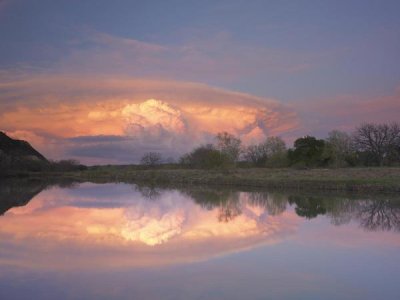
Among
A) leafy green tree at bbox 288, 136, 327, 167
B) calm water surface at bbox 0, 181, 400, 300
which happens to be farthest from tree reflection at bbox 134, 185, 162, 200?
leafy green tree at bbox 288, 136, 327, 167

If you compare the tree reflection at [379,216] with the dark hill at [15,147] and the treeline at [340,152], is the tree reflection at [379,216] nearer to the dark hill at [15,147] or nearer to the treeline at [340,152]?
the treeline at [340,152]

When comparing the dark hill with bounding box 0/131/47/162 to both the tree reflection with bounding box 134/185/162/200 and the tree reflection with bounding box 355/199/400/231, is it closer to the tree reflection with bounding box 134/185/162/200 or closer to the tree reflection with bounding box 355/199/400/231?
the tree reflection with bounding box 134/185/162/200

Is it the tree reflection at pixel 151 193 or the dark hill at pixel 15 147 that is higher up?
the dark hill at pixel 15 147

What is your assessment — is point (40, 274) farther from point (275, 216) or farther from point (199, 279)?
point (275, 216)

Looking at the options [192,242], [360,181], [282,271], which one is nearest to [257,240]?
[192,242]

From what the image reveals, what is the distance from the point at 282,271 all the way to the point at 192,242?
365 centimetres

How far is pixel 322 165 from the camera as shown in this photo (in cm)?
6881

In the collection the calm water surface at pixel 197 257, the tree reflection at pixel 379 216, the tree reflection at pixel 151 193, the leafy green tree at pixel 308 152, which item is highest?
the leafy green tree at pixel 308 152

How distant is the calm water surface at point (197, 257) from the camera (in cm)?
708

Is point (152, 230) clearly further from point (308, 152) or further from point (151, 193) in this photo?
point (308, 152)

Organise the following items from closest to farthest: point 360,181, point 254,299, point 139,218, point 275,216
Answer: point 254,299, point 139,218, point 275,216, point 360,181

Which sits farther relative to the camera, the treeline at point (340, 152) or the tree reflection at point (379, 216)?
the treeline at point (340, 152)

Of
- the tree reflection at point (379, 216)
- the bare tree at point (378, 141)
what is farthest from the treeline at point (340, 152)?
the tree reflection at point (379, 216)

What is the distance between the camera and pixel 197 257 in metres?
9.66
